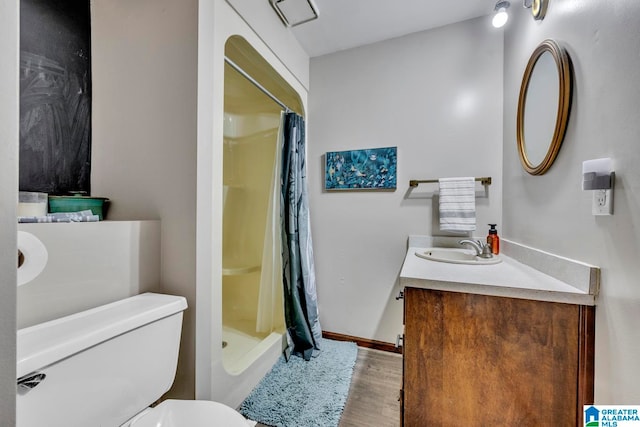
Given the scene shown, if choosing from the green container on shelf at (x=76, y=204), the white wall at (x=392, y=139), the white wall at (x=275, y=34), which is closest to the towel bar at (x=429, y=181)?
the white wall at (x=392, y=139)

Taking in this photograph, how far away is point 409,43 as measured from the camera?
75.2 inches

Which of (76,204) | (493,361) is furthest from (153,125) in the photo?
(493,361)

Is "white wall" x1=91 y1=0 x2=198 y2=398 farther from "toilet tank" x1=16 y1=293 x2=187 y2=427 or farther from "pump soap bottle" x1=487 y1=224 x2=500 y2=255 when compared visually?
"pump soap bottle" x1=487 y1=224 x2=500 y2=255

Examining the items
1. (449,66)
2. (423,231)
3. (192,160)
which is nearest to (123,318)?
(192,160)

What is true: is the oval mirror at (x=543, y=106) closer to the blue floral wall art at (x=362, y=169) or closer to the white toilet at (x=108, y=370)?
the blue floral wall art at (x=362, y=169)

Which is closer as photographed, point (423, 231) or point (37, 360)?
point (37, 360)

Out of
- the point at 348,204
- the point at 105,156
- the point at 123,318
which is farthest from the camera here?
the point at 348,204

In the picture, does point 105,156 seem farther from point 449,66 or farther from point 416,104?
point 449,66

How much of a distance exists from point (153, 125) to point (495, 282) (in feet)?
5.00

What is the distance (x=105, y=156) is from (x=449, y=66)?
218 cm

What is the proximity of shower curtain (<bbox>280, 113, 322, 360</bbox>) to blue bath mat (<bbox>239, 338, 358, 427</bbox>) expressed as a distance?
150 mm

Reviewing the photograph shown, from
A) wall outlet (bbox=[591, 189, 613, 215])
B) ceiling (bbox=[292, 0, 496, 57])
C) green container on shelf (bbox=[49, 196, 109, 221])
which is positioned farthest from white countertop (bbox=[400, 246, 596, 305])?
ceiling (bbox=[292, 0, 496, 57])

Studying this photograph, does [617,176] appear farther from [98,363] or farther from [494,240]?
[98,363]

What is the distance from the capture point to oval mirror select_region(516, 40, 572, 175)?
101 centimetres
